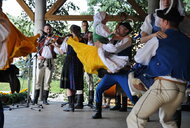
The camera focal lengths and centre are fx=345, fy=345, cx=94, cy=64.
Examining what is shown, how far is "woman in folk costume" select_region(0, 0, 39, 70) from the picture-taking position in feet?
9.91

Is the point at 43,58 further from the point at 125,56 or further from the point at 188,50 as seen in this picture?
the point at 188,50

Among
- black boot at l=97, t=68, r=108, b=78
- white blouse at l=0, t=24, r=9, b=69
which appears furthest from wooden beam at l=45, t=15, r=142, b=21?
white blouse at l=0, t=24, r=9, b=69

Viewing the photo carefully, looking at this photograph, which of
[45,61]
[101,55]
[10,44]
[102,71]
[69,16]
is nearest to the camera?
[10,44]

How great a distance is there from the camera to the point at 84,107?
661cm

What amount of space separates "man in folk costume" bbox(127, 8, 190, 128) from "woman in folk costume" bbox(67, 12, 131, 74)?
180 centimetres

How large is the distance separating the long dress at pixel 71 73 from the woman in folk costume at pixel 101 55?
49.8 inches

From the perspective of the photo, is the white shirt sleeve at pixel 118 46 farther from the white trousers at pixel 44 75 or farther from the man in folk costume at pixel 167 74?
the white trousers at pixel 44 75

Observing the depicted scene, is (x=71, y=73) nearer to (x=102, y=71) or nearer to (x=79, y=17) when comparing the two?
(x=102, y=71)

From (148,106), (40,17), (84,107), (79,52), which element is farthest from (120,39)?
(40,17)

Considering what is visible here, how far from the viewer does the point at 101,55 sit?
14.1 feet

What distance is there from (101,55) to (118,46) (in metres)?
0.24

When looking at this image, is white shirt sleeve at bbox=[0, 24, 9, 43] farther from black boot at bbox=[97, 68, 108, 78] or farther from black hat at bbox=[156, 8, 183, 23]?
black boot at bbox=[97, 68, 108, 78]

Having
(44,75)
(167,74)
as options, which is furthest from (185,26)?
(44,75)

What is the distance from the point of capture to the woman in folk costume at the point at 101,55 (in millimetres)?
4305
